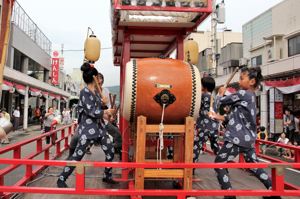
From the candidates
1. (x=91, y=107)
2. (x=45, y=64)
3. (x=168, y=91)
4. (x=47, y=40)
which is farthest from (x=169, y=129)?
(x=47, y=40)

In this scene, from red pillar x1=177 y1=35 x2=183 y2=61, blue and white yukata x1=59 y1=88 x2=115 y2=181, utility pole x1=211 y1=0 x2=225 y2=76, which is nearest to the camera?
blue and white yukata x1=59 y1=88 x2=115 y2=181

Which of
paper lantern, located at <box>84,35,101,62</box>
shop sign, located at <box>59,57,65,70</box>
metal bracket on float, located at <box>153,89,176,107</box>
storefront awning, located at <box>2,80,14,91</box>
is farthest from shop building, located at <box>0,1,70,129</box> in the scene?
metal bracket on float, located at <box>153,89,176,107</box>

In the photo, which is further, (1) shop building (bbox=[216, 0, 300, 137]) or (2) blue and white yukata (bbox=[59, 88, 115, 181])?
(1) shop building (bbox=[216, 0, 300, 137])

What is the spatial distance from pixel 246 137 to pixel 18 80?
1548 cm

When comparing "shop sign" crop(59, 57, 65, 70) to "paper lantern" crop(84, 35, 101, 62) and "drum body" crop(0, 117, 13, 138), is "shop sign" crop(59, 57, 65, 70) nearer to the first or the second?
"paper lantern" crop(84, 35, 101, 62)

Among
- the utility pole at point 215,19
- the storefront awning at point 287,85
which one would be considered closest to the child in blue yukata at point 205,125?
the storefront awning at point 287,85

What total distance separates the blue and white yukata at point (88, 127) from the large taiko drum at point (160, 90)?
0.57m

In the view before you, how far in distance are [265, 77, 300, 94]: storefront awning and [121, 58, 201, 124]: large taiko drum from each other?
9013 mm

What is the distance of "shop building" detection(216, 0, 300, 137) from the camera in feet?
35.2

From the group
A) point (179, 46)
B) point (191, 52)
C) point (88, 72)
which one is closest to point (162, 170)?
point (88, 72)

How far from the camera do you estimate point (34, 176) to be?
3680 millimetres

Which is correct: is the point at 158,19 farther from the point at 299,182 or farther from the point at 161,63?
the point at 299,182

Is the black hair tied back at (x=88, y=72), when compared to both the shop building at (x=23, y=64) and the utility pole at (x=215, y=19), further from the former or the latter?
the utility pole at (x=215, y=19)

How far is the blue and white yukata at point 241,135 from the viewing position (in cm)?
274
